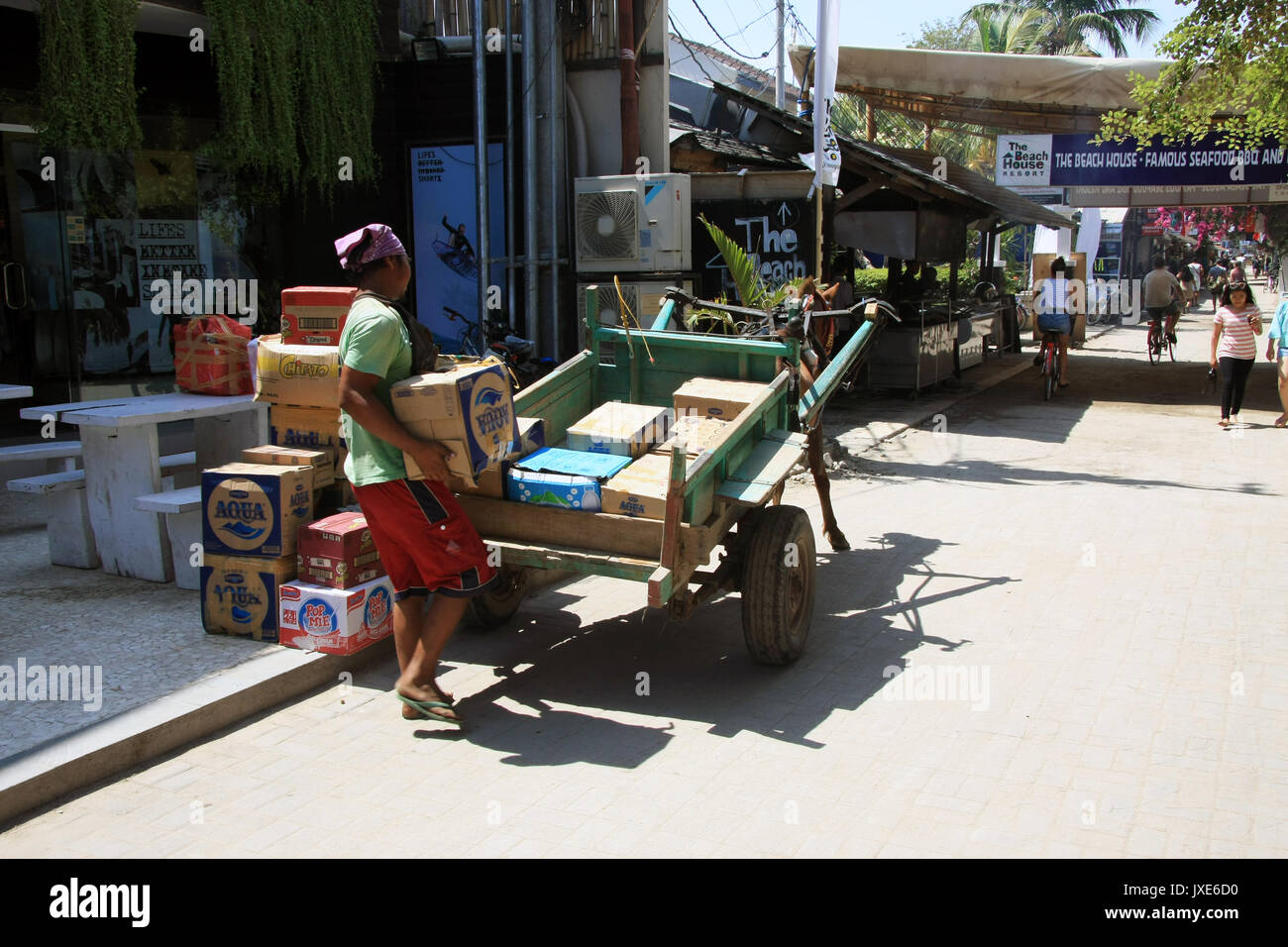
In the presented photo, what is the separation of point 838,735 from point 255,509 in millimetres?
2903

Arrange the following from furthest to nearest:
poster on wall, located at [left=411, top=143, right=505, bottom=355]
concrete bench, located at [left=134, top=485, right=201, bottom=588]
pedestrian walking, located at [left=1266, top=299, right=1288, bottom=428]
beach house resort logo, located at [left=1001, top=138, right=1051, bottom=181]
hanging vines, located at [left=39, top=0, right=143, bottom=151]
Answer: beach house resort logo, located at [left=1001, top=138, right=1051, bottom=181], pedestrian walking, located at [left=1266, top=299, right=1288, bottom=428], poster on wall, located at [left=411, top=143, right=505, bottom=355], hanging vines, located at [left=39, top=0, right=143, bottom=151], concrete bench, located at [left=134, top=485, right=201, bottom=588]

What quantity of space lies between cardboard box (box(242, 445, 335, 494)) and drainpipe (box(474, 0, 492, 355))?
4895 millimetres

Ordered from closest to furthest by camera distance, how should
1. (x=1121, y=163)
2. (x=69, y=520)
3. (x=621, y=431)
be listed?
(x=621, y=431), (x=69, y=520), (x=1121, y=163)

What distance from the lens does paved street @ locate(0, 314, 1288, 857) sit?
369 cm

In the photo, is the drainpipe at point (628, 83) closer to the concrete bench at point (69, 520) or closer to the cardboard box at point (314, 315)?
the cardboard box at point (314, 315)

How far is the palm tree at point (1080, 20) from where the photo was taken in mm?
45000

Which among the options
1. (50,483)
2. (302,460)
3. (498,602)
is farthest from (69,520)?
(498,602)

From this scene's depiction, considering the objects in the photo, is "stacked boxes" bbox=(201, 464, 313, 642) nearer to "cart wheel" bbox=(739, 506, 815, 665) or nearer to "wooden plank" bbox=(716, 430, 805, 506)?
"wooden plank" bbox=(716, 430, 805, 506)

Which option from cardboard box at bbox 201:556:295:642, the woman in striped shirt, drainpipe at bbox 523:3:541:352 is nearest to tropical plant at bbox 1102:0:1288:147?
the woman in striped shirt

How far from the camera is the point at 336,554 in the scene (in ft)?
16.4

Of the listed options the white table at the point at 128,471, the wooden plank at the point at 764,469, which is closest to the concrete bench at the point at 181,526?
the white table at the point at 128,471

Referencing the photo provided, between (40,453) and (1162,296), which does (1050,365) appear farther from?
(40,453)

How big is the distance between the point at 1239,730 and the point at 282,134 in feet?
28.0

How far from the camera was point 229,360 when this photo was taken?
6.46 metres
